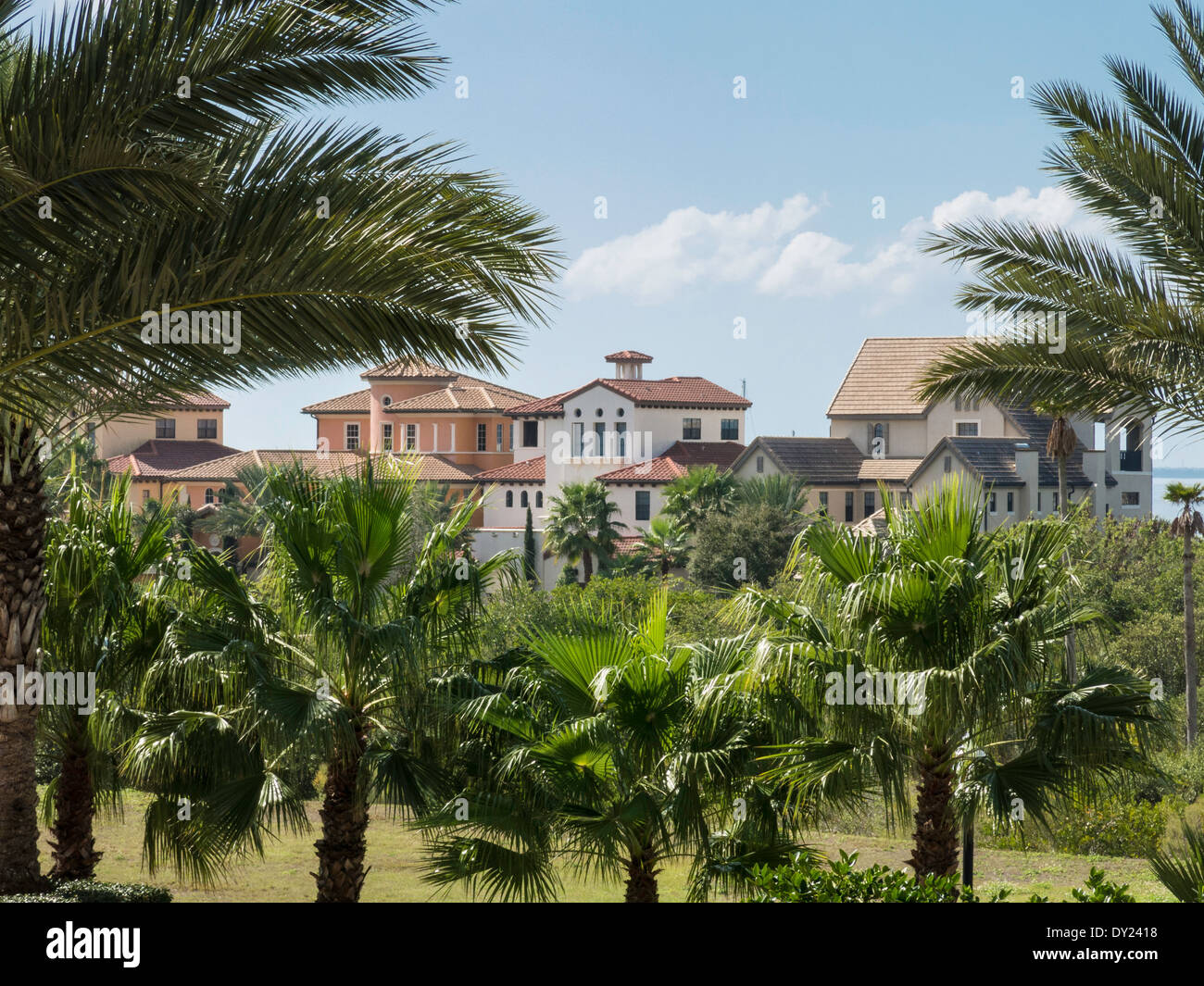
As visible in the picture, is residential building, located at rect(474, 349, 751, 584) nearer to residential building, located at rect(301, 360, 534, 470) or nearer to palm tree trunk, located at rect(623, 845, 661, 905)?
residential building, located at rect(301, 360, 534, 470)

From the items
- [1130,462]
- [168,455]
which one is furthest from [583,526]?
[168,455]

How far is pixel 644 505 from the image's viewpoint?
211 ft

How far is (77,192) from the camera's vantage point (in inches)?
267

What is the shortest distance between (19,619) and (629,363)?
68.1 m

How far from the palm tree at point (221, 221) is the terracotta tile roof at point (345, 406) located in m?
73.5

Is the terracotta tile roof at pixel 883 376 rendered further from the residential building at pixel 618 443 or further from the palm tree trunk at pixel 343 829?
the palm tree trunk at pixel 343 829

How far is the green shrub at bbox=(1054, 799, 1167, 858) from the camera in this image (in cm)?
1739

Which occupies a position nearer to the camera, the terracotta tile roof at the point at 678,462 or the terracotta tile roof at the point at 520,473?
the terracotta tile roof at the point at 678,462

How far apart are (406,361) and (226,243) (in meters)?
1.25

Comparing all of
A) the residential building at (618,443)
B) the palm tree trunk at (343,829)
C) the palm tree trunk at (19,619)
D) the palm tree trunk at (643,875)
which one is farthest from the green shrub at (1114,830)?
the residential building at (618,443)

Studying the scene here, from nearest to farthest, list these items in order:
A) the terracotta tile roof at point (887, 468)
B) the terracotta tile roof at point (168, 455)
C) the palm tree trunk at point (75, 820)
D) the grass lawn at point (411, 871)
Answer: the palm tree trunk at point (75, 820) → the grass lawn at point (411, 871) → the terracotta tile roof at point (887, 468) → the terracotta tile roof at point (168, 455)

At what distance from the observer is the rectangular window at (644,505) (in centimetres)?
6425

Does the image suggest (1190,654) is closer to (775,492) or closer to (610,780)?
(610,780)
